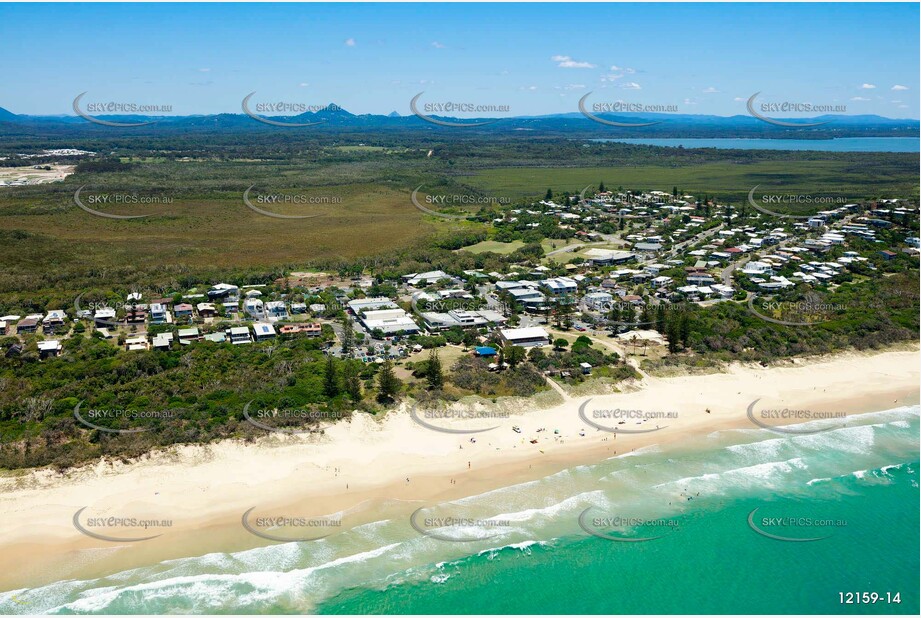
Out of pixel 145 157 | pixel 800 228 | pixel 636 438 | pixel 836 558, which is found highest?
pixel 145 157

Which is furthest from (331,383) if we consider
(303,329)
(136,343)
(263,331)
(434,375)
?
(136,343)

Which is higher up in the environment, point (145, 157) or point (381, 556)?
point (145, 157)

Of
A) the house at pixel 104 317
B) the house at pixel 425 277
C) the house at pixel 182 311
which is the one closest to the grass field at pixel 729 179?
the house at pixel 425 277

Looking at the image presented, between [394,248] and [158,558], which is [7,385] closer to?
[158,558]

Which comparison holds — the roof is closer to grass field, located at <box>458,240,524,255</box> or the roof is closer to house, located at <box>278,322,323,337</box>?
house, located at <box>278,322,323,337</box>

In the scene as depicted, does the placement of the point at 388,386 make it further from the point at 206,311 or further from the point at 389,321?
the point at 206,311

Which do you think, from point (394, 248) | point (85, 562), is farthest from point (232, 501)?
point (394, 248)
